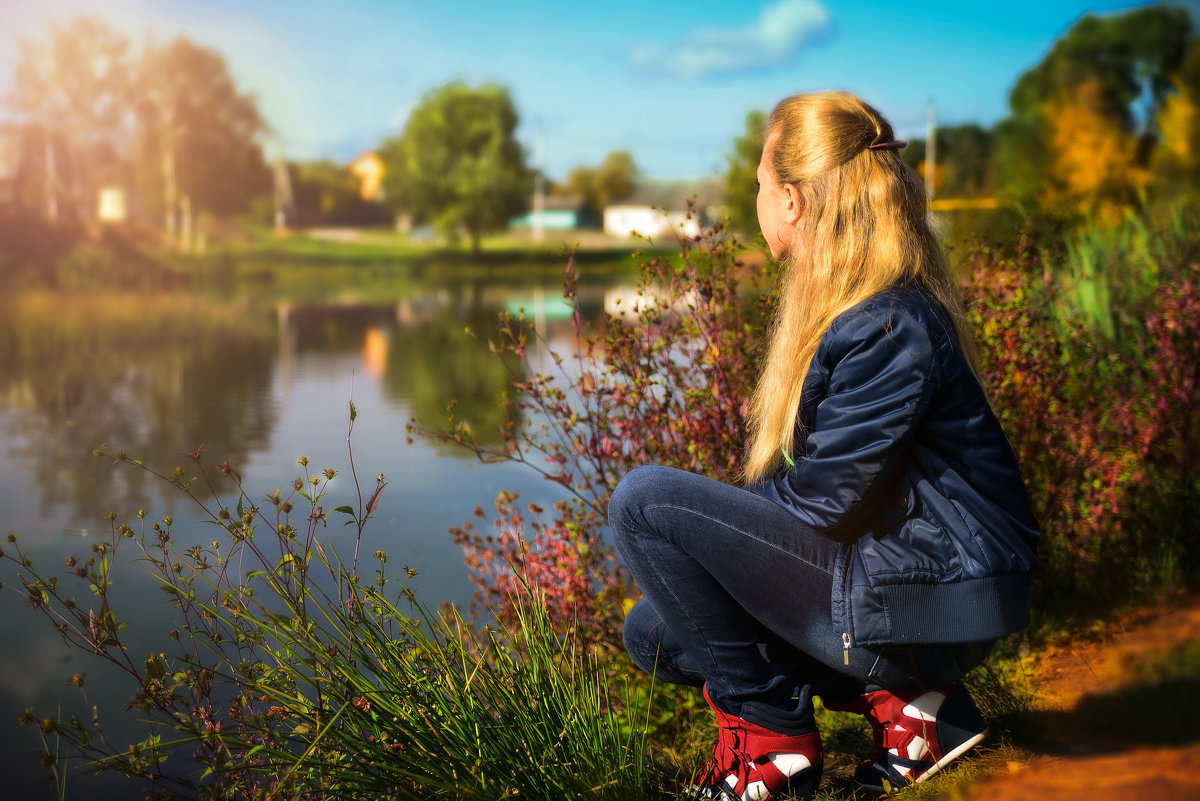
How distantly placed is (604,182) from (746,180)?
6880cm

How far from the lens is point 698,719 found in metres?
3.04

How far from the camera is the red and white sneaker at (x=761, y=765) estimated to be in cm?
212

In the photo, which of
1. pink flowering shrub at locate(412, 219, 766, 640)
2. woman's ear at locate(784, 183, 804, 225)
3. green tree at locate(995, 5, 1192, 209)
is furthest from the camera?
green tree at locate(995, 5, 1192, 209)

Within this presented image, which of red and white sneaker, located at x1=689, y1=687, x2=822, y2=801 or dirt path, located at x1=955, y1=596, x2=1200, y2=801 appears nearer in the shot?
dirt path, located at x1=955, y1=596, x2=1200, y2=801

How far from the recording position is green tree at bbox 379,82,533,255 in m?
47.4

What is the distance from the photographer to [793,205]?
2.26 meters

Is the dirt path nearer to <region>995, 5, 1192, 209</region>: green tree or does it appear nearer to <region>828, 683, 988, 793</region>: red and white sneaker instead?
<region>828, 683, 988, 793</region>: red and white sneaker

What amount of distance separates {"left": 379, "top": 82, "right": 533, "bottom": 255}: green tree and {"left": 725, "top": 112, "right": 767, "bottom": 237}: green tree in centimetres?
2599

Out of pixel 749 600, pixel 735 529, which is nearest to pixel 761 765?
pixel 749 600

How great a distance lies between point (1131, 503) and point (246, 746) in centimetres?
322

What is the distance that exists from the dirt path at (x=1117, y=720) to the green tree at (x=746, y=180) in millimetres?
1386

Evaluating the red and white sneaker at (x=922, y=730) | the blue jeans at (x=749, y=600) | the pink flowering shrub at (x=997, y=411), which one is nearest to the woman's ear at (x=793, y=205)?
the blue jeans at (x=749, y=600)

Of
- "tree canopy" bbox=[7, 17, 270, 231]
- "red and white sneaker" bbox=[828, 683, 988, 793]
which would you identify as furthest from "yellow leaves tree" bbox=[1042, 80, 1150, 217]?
"tree canopy" bbox=[7, 17, 270, 231]

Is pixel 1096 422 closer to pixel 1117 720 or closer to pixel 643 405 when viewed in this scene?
pixel 1117 720
